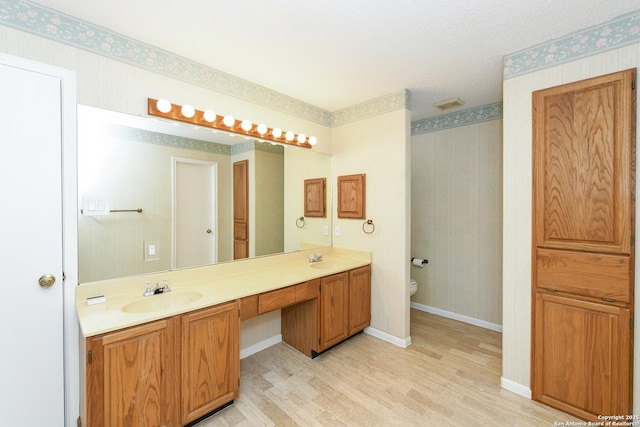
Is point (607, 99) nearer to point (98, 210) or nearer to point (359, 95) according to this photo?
point (359, 95)

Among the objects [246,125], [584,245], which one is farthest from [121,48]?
[584,245]

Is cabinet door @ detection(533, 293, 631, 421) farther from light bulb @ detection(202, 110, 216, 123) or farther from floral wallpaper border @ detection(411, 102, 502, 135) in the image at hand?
light bulb @ detection(202, 110, 216, 123)

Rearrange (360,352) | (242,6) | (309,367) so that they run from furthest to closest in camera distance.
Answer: (360,352)
(309,367)
(242,6)

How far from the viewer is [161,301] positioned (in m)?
1.85

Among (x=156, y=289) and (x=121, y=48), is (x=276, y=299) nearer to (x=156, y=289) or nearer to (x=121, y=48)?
(x=156, y=289)

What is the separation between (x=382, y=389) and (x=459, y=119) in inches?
119

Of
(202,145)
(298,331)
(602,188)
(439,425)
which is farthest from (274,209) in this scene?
(602,188)

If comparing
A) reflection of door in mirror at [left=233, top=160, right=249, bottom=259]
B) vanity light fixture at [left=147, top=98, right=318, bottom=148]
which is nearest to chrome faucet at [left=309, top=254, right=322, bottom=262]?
reflection of door in mirror at [left=233, top=160, right=249, bottom=259]

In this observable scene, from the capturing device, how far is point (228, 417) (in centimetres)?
179

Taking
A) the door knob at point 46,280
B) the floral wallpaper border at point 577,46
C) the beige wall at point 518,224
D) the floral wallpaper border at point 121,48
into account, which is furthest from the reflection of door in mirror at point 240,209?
the floral wallpaper border at point 577,46

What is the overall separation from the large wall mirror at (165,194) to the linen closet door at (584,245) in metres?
2.15

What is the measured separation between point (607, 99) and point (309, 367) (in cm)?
282

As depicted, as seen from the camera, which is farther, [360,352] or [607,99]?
[360,352]

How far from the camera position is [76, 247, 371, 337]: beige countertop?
1464mm
